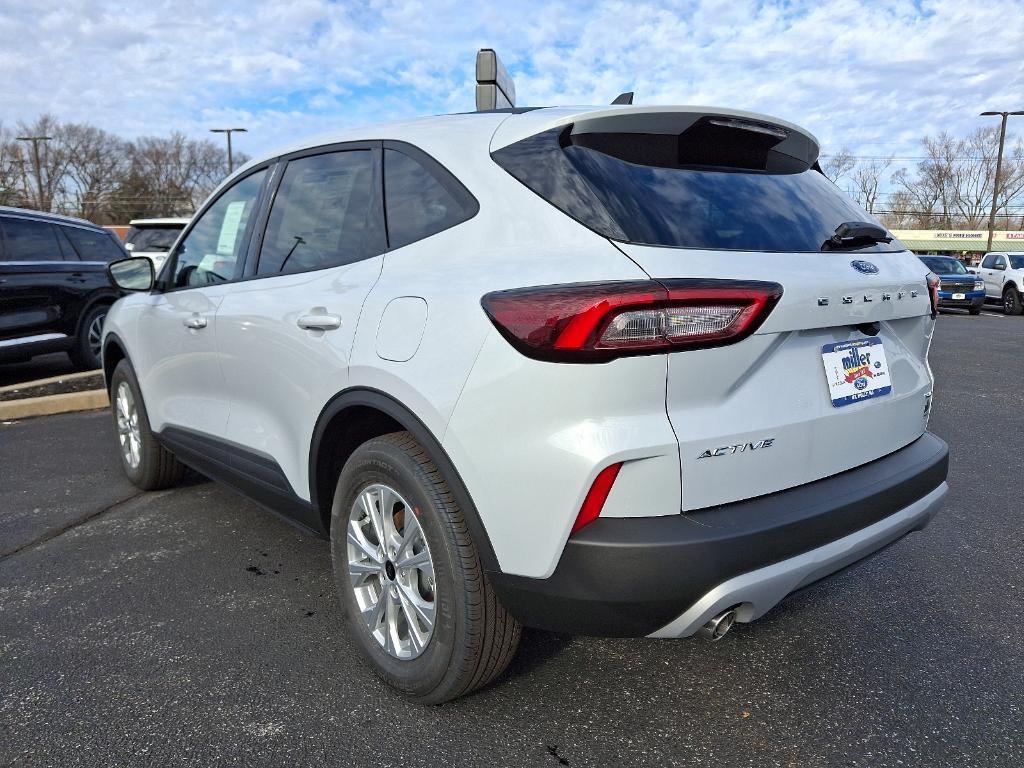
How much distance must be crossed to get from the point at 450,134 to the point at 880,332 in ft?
4.65

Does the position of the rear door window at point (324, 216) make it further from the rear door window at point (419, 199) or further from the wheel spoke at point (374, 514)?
the wheel spoke at point (374, 514)

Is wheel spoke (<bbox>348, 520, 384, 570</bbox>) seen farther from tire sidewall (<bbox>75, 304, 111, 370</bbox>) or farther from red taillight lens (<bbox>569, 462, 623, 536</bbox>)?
tire sidewall (<bbox>75, 304, 111, 370</bbox>)

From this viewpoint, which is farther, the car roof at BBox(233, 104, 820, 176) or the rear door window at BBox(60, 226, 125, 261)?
the rear door window at BBox(60, 226, 125, 261)

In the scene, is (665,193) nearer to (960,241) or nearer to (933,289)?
(933,289)

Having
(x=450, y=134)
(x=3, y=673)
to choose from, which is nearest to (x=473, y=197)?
→ (x=450, y=134)

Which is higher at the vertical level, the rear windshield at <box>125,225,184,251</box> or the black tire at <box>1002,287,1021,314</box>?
the rear windshield at <box>125,225,184,251</box>

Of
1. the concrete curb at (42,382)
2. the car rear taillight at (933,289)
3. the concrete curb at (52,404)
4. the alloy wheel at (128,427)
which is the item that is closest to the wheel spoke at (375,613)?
the car rear taillight at (933,289)

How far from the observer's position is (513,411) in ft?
6.09

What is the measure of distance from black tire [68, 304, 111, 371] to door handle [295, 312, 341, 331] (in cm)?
648

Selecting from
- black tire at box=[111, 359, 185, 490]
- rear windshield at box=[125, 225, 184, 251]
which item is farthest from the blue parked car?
black tire at box=[111, 359, 185, 490]

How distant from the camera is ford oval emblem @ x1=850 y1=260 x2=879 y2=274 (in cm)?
220

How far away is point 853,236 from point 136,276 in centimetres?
331

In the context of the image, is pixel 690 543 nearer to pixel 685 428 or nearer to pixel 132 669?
pixel 685 428

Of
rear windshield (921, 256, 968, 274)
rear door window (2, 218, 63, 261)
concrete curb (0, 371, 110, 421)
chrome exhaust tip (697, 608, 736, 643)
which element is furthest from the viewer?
rear windshield (921, 256, 968, 274)
